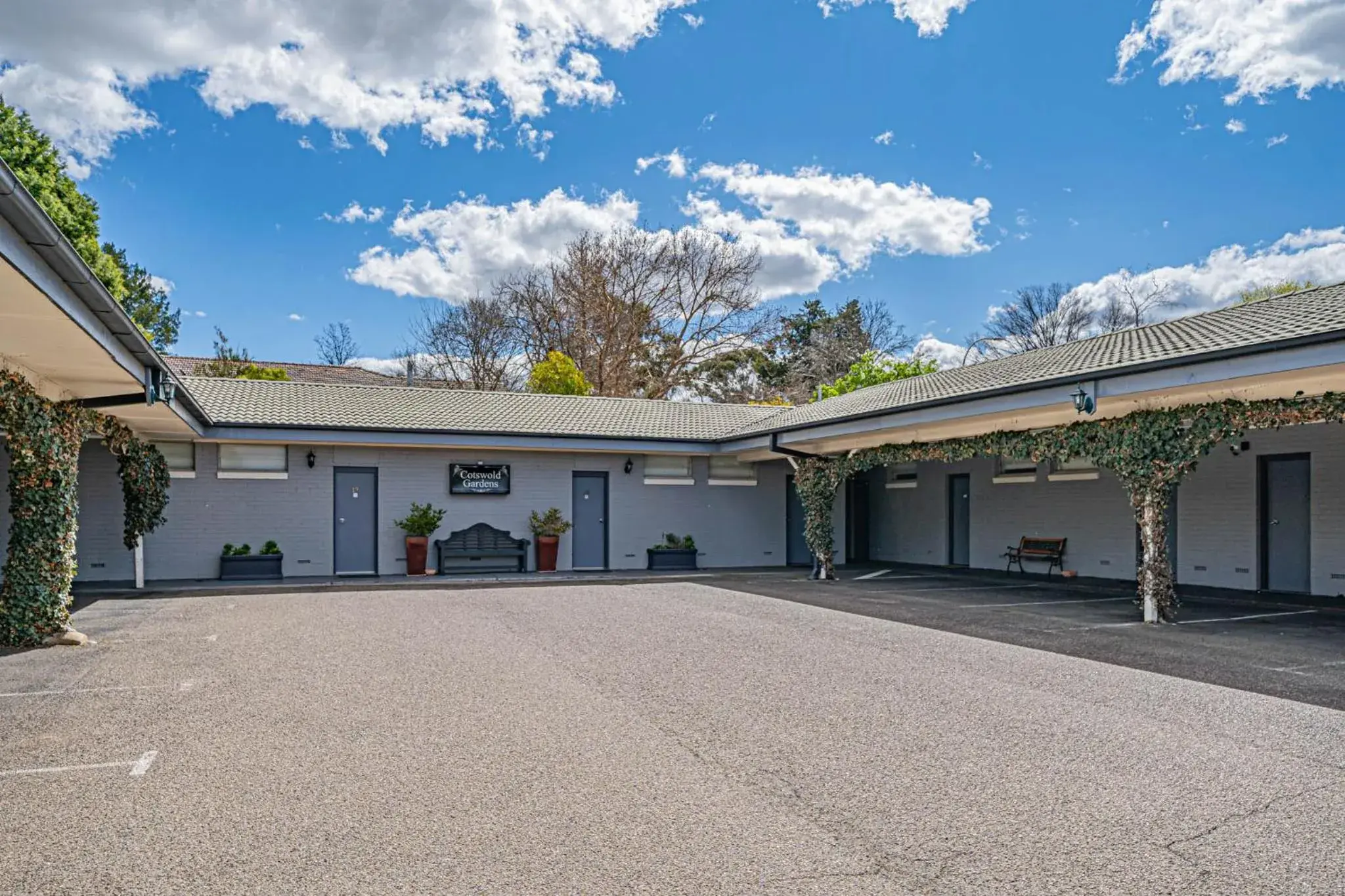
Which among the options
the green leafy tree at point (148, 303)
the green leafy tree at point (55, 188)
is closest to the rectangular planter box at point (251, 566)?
the green leafy tree at point (55, 188)

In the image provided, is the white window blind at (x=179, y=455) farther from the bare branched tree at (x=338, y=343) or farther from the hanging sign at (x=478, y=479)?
the bare branched tree at (x=338, y=343)

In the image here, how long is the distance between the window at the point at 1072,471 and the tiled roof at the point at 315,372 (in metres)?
25.2

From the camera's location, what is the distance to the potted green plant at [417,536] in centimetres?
1595

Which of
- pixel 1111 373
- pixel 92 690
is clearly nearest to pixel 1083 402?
pixel 1111 373

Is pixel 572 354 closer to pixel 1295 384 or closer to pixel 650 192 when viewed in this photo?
pixel 650 192

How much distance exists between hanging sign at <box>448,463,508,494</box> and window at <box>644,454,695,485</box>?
2.91m

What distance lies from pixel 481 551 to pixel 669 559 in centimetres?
366

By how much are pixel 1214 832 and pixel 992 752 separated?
1261 mm

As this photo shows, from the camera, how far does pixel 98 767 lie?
457 centimetres

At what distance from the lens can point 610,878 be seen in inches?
126

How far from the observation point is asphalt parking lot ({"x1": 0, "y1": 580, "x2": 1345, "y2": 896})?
329 centimetres

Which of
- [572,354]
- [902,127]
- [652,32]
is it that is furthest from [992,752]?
[572,354]

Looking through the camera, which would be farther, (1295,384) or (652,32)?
(652,32)

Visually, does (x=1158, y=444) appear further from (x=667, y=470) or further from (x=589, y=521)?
(x=589, y=521)
